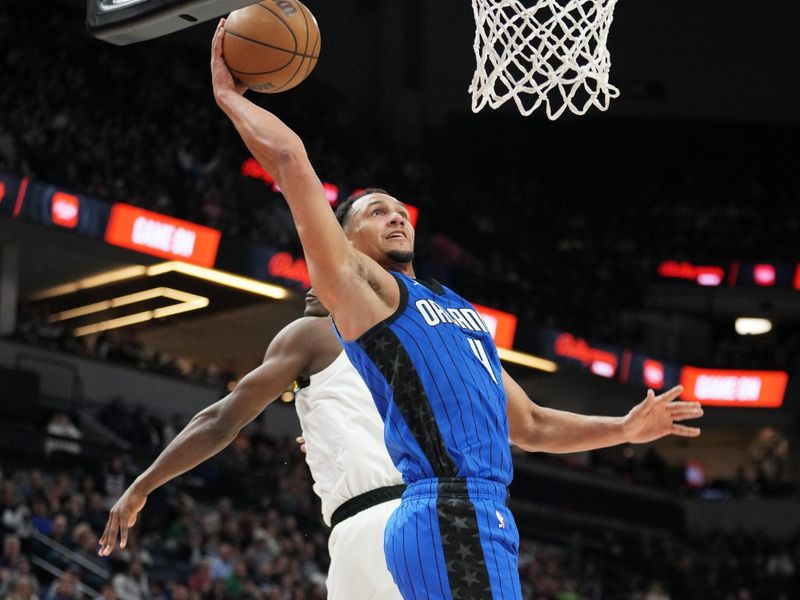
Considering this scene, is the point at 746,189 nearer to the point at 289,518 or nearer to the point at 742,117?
the point at 742,117

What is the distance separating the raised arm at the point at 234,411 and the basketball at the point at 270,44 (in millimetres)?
959

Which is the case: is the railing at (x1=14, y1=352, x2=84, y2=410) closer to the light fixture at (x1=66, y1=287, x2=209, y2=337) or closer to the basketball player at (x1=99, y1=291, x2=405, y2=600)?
the light fixture at (x1=66, y1=287, x2=209, y2=337)

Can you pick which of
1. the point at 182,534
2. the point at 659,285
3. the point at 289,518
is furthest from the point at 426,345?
the point at 659,285

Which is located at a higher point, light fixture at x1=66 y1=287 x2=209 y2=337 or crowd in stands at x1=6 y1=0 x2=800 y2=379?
crowd in stands at x1=6 y1=0 x2=800 y2=379

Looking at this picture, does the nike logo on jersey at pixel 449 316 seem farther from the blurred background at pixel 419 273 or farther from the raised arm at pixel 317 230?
the blurred background at pixel 419 273

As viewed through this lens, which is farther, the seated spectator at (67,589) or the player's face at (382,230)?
the seated spectator at (67,589)

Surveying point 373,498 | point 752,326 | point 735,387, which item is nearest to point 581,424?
point 373,498

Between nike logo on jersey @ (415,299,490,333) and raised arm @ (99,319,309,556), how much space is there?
89 centimetres

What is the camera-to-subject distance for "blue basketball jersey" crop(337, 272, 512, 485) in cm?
369

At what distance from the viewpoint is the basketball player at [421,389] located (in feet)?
11.8

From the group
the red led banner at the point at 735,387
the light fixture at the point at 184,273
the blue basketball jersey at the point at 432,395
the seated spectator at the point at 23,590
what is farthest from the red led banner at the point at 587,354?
the blue basketball jersey at the point at 432,395

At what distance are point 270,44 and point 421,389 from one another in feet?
3.89

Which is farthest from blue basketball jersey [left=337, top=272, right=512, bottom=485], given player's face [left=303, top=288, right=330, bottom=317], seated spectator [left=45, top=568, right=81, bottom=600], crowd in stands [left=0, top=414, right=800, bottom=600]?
seated spectator [left=45, top=568, right=81, bottom=600]

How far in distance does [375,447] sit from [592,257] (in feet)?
80.5
